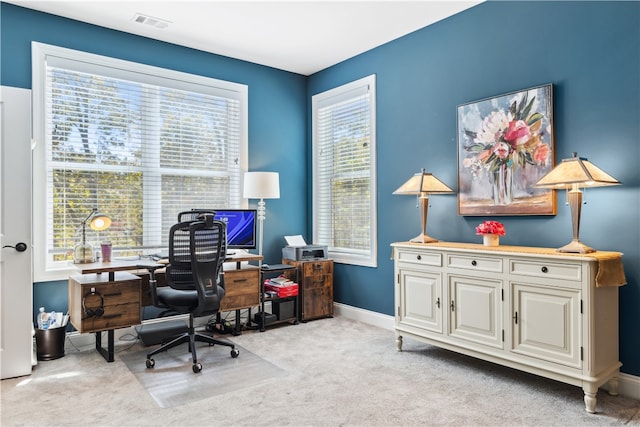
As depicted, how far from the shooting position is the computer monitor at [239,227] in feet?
13.5

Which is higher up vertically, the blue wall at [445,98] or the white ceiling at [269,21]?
the white ceiling at [269,21]

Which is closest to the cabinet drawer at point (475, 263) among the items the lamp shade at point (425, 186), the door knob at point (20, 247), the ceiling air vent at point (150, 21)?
the lamp shade at point (425, 186)

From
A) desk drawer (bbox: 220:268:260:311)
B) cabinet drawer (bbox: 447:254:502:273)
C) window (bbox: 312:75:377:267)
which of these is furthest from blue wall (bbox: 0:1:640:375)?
desk drawer (bbox: 220:268:260:311)

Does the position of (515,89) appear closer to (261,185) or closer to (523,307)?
(523,307)

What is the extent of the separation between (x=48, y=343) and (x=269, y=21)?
10.4 ft

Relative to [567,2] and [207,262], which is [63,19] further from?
[567,2]

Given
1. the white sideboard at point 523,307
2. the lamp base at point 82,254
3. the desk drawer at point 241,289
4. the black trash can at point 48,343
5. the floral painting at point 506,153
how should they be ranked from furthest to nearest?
the desk drawer at point 241,289 < the lamp base at point 82,254 < the black trash can at point 48,343 < the floral painting at point 506,153 < the white sideboard at point 523,307

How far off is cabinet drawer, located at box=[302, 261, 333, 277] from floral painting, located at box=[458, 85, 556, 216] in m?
1.64

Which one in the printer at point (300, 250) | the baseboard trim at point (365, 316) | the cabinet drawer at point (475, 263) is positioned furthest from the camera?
the printer at point (300, 250)

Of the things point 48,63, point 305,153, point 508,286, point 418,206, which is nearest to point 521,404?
point 508,286

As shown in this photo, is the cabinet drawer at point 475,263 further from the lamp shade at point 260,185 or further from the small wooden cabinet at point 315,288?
the lamp shade at point 260,185

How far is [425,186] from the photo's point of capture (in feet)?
11.8

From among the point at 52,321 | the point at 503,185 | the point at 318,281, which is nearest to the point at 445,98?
the point at 503,185

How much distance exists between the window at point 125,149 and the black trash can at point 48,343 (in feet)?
1.58
